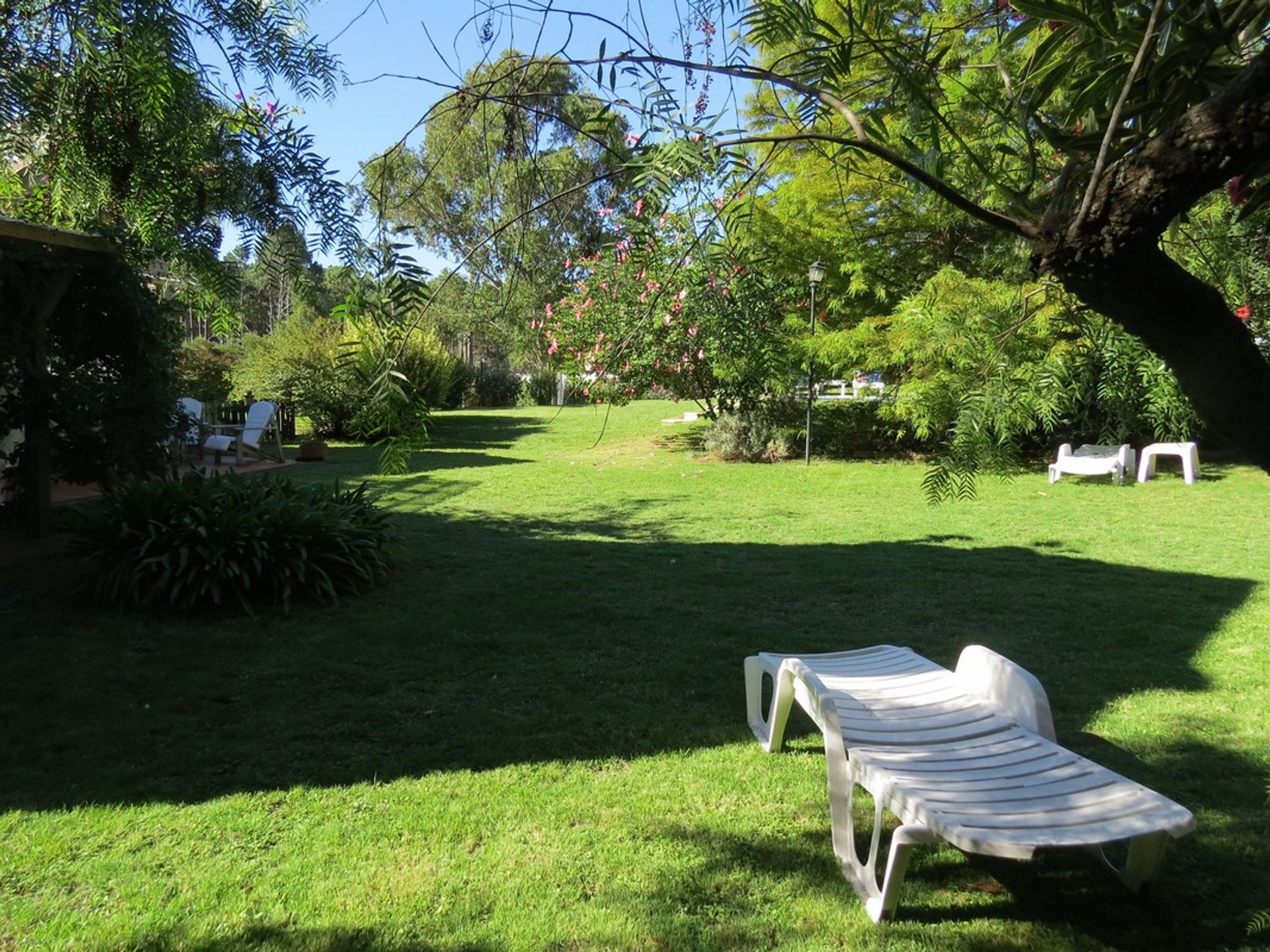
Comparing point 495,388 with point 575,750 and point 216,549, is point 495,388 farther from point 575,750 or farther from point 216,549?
point 575,750

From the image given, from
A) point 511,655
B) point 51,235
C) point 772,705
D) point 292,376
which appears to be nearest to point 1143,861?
point 772,705

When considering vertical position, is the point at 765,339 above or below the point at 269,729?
above

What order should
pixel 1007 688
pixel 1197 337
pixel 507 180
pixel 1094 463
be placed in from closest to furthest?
pixel 1197 337 < pixel 507 180 < pixel 1007 688 < pixel 1094 463

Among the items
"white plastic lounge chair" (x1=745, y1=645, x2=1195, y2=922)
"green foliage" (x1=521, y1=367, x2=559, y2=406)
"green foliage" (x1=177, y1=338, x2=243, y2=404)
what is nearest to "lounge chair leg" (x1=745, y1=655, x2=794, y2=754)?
"white plastic lounge chair" (x1=745, y1=645, x2=1195, y2=922)

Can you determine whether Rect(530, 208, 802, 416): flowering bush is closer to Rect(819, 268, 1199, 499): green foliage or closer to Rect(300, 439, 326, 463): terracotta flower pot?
Rect(819, 268, 1199, 499): green foliage

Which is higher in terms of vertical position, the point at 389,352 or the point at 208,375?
the point at 208,375

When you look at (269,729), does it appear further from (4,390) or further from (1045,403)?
(4,390)

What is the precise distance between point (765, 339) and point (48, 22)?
9.60 ft

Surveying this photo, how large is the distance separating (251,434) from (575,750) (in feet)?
42.0

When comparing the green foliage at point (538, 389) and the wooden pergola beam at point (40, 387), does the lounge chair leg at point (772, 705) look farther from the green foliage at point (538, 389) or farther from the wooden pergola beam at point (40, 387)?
the green foliage at point (538, 389)

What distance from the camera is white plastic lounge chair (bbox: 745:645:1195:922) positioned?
2412mm

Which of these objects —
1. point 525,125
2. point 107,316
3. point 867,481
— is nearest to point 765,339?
point 525,125

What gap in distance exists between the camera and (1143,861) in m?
2.71

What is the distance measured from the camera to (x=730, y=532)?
9.11 m
